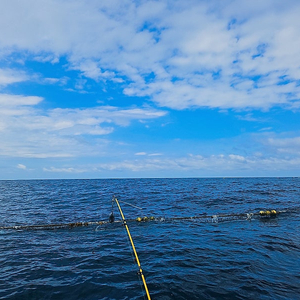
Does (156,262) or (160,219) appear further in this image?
(160,219)

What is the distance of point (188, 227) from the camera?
1831 cm

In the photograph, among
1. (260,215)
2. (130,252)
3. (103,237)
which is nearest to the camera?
(130,252)

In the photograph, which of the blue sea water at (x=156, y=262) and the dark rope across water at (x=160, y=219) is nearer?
the blue sea water at (x=156, y=262)

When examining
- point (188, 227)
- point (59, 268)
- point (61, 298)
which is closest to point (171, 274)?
point (61, 298)

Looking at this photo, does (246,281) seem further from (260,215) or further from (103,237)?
(260,215)

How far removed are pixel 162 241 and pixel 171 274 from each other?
193 inches

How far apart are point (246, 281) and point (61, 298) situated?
7.59 m

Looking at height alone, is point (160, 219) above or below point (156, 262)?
above

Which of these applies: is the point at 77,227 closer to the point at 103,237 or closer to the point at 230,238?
the point at 103,237

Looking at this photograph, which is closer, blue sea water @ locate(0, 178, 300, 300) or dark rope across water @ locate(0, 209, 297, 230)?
blue sea water @ locate(0, 178, 300, 300)

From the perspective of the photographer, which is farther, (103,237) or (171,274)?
(103,237)

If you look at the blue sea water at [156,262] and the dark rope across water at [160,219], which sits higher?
the dark rope across water at [160,219]

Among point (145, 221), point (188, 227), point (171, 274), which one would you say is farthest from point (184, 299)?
point (145, 221)

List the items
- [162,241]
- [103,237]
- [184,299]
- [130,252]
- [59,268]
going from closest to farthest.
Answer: [184,299]
[59,268]
[130,252]
[162,241]
[103,237]
